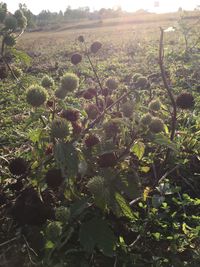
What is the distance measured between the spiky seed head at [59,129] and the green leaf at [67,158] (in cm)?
11

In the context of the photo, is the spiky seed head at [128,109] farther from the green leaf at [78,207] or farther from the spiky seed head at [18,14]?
the spiky seed head at [18,14]

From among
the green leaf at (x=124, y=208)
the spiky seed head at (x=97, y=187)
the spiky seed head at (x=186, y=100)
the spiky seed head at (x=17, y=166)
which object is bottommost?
the green leaf at (x=124, y=208)

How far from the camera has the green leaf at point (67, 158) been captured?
7.00 ft

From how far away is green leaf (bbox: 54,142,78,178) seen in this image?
2135 millimetres

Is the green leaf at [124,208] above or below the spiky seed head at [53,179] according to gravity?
below

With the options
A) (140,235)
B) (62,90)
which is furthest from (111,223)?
(62,90)

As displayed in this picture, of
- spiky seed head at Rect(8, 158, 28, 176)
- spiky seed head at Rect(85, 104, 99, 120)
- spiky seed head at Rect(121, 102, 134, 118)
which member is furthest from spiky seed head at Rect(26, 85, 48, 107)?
spiky seed head at Rect(121, 102, 134, 118)

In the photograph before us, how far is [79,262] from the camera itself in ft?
7.33

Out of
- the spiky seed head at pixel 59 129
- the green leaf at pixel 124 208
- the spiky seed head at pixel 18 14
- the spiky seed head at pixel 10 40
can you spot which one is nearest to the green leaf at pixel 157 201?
the green leaf at pixel 124 208

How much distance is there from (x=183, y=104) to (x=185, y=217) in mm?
806

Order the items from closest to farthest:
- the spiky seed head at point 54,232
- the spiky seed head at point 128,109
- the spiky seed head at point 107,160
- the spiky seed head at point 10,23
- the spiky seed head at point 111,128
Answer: the spiky seed head at point 54,232 < the spiky seed head at point 107,160 < the spiky seed head at point 111,128 < the spiky seed head at point 128,109 < the spiky seed head at point 10,23

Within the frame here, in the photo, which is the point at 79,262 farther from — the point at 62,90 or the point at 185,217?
the point at 62,90

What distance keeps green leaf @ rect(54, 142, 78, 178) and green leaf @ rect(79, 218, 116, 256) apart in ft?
0.97

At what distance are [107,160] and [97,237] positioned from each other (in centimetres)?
51
